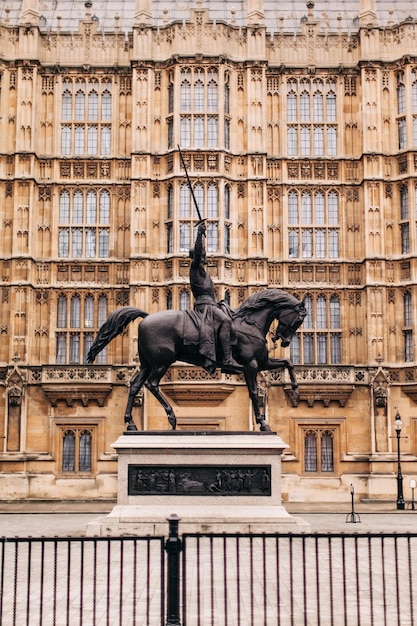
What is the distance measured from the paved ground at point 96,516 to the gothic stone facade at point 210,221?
276 cm

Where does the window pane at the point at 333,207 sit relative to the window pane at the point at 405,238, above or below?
above

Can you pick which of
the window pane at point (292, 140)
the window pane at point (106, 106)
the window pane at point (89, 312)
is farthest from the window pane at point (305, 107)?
the window pane at point (89, 312)

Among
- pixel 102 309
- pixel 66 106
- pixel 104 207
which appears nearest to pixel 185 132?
pixel 104 207

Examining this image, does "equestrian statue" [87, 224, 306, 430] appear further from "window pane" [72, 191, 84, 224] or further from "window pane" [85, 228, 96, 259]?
"window pane" [72, 191, 84, 224]

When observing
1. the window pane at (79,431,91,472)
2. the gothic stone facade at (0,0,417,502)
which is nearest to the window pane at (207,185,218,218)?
the gothic stone facade at (0,0,417,502)

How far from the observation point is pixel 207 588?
43.4 feet

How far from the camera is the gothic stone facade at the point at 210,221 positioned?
123 ft

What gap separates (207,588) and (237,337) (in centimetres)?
823

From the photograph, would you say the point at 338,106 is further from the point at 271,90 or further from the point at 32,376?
the point at 32,376

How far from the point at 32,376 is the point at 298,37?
2089 cm

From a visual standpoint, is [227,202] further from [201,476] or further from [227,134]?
[201,476]

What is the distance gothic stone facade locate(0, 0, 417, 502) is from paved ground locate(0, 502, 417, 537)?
276 centimetres

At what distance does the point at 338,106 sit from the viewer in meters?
40.6

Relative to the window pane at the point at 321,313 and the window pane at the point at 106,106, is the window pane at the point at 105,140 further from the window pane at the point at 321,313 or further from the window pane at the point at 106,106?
the window pane at the point at 321,313
